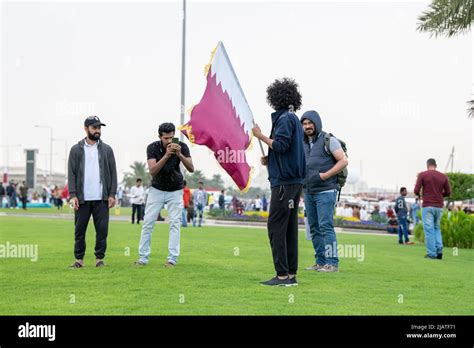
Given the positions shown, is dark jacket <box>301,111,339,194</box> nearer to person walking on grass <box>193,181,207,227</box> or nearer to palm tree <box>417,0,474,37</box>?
palm tree <box>417,0,474,37</box>

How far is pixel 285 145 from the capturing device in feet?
24.8

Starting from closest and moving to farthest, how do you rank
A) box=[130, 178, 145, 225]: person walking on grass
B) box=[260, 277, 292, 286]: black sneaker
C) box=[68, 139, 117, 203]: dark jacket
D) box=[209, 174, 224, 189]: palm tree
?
box=[260, 277, 292, 286]: black sneaker → box=[68, 139, 117, 203]: dark jacket → box=[130, 178, 145, 225]: person walking on grass → box=[209, 174, 224, 189]: palm tree

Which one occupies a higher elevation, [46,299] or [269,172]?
[269,172]

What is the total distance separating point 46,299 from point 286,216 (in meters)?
2.66

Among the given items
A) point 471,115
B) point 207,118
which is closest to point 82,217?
point 207,118

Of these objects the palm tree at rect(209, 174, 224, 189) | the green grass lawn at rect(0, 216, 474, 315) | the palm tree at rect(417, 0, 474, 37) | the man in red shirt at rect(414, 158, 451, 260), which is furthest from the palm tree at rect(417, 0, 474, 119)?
the palm tree at rect(209, 174, 224, 189)

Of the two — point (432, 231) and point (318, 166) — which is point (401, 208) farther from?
point (318, 166)

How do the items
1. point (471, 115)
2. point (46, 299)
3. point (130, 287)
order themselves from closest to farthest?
point (46, 299) → point (130, 287) → point (471, 115)

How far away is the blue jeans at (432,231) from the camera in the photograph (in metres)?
13.5

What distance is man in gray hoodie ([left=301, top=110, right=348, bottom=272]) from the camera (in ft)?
31.0

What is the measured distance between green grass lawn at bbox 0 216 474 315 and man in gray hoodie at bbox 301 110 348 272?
34cm

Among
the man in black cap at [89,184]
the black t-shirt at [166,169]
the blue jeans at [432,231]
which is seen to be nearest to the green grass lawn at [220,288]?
the man in black cap at [89,184]

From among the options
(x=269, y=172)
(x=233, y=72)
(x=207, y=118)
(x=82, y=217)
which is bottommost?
(x=82, y=217)
